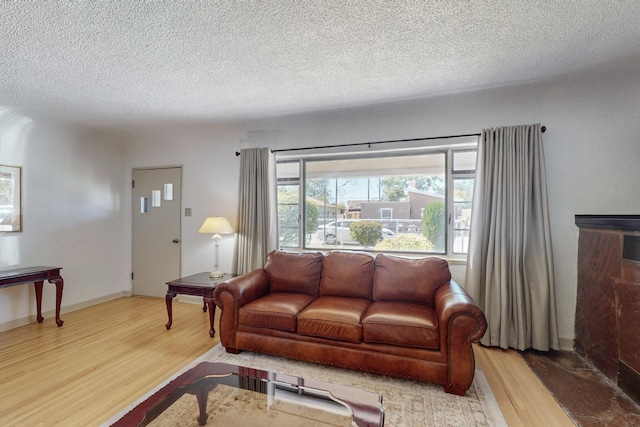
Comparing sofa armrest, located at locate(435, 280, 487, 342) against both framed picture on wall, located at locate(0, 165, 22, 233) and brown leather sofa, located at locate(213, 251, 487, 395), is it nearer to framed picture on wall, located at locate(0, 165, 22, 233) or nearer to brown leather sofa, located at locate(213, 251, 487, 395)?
brown leather sofa, located at locate(213, 251, 487, 395)

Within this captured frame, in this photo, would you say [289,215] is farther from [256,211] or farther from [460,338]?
[460,338]

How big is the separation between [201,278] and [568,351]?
12.5 ft

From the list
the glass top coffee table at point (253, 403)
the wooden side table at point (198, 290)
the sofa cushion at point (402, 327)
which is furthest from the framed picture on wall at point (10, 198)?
the sofa cushion at point (402, 327)

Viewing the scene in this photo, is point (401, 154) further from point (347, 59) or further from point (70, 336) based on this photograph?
point (70, 336)

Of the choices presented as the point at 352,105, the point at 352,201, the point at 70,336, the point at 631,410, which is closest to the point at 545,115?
the point at 352,105

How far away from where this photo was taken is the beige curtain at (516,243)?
2.65 metres

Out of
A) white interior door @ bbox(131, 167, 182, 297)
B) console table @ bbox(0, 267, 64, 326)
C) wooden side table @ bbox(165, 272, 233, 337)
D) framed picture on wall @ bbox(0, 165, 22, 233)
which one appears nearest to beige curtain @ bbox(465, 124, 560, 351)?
wooden side table @ bbox(165, 272, 233, 337)

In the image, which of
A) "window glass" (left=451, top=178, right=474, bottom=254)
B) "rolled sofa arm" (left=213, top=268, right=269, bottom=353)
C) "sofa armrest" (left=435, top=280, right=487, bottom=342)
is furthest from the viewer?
"window glass" (left=451, top=178, right=474, bottom=254)

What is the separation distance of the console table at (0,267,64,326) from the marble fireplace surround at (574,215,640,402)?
17.3ft

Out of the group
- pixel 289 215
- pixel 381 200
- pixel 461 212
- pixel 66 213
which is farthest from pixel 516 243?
pixel 66 213

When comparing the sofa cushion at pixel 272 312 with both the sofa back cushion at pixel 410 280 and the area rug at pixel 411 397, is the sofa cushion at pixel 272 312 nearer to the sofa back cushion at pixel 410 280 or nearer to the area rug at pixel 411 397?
the area rug at pixel 411 397

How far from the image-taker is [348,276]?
2.86 meters

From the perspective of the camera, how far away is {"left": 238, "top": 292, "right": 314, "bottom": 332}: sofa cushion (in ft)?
7.95

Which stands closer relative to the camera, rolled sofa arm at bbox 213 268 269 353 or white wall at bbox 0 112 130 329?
rolled sofa arm at bbox 213 268 269 353
